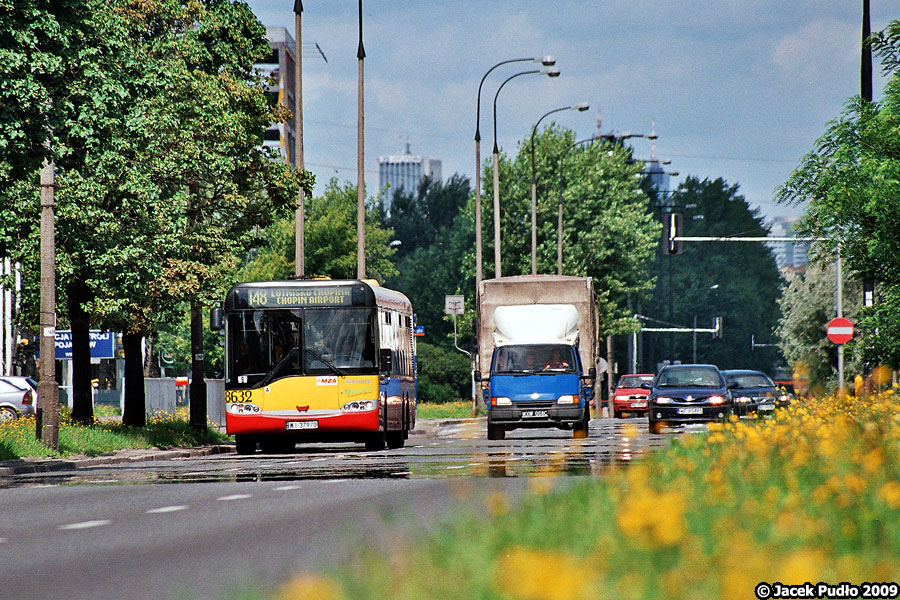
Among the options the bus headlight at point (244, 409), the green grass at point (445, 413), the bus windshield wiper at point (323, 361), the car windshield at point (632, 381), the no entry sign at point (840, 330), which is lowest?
the green grass at point (445, 413)

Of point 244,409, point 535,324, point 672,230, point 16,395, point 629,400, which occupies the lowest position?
point 629,400

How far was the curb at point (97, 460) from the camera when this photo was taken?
21.7m

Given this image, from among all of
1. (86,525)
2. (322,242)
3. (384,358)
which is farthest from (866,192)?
(322,242)

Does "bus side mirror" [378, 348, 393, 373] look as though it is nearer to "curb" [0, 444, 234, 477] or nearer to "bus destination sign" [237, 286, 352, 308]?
"bus destination sign" [237, 286, 352, 308]

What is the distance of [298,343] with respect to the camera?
26125 millimetres

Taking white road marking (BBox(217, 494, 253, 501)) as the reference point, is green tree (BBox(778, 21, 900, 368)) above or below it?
above

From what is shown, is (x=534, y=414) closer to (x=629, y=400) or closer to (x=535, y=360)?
(x=535, y=360)

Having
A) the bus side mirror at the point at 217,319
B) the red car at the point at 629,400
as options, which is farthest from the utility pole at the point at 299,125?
the red car at the point at 629,400

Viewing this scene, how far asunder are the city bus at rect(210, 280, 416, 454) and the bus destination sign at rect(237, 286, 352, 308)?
0.02 m

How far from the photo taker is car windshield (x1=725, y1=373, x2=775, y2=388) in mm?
39344

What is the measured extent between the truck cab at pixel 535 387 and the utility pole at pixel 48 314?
9.54 m

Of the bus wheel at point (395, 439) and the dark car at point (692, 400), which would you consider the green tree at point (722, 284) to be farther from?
the bus wheel at point (395, 439)

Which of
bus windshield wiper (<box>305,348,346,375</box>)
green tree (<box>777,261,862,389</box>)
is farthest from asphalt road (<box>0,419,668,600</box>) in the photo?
green tree (<box>777,261,862,389</box>)

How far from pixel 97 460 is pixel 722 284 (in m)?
92.6
